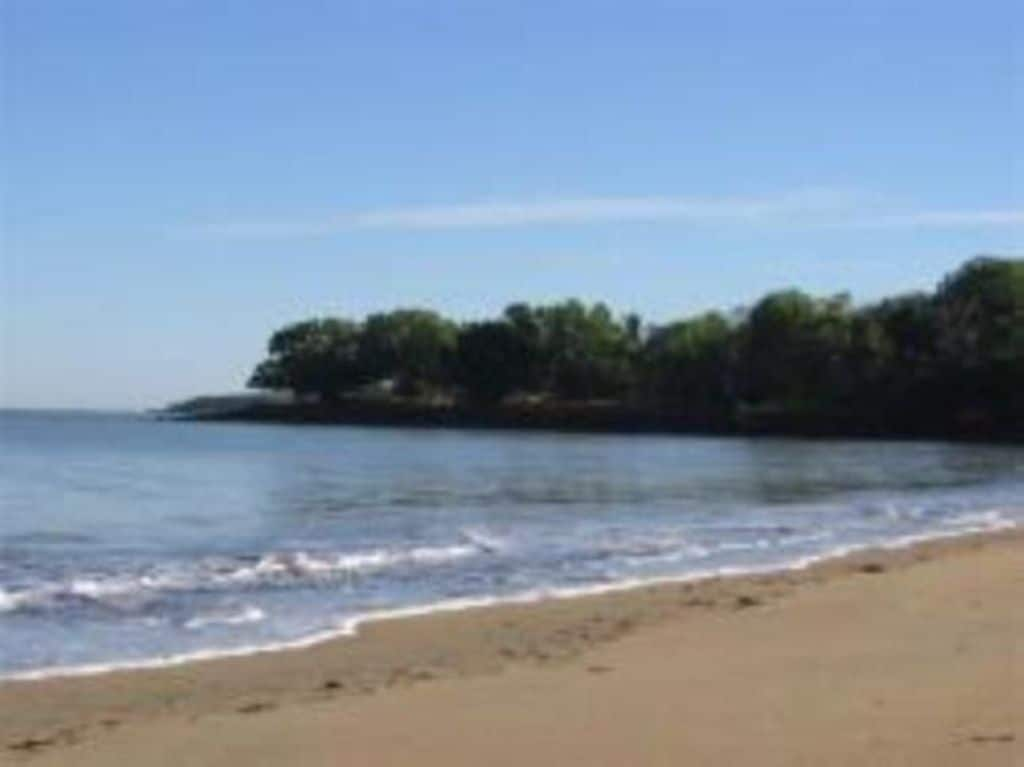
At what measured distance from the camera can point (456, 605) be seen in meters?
18.7

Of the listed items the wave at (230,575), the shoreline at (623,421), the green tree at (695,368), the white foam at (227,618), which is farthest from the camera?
the green tree at (695,368)

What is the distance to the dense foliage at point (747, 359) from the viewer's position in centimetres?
14200

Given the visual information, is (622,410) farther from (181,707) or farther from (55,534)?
(181,707)

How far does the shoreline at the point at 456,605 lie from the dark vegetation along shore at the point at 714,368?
10846 cm

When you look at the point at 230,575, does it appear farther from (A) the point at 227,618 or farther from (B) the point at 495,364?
(B) the point at 495,364

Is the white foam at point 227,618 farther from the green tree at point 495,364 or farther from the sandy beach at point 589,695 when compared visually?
the green tree at point 495,364

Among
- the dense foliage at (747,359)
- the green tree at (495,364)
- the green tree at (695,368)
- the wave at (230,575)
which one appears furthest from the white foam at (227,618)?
the green tree at (495,364)

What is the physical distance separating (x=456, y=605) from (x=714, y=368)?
146 m

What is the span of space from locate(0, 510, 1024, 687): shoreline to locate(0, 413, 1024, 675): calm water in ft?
0.62

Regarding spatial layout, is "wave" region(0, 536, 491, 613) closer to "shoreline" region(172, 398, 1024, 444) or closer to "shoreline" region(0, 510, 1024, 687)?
"shoreline" region(0, 510, 1024, 687)

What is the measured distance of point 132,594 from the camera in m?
19.6

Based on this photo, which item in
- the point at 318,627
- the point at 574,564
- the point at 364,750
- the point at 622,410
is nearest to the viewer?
the point at 364,750

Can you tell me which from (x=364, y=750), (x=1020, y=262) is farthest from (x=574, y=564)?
(x=1020, y=262)

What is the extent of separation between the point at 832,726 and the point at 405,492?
34.9m
